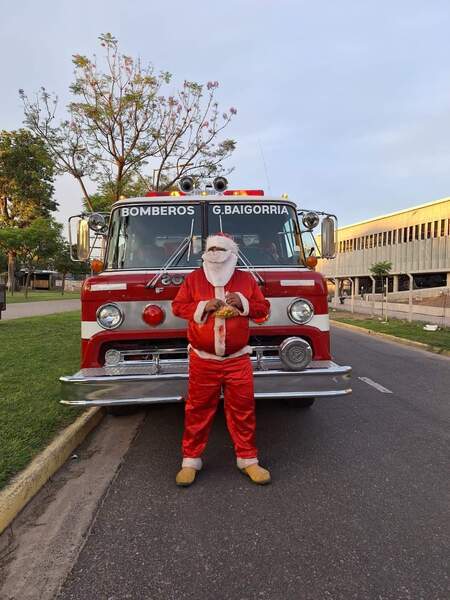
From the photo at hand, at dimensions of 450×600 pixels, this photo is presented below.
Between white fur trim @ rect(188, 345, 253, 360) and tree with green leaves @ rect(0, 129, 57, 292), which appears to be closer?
white fur trim @ rect(188, 345, 253, 360)

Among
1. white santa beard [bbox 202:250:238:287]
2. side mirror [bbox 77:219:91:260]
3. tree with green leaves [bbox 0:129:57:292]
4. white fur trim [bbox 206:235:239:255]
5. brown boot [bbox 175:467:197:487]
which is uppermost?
tree with green leaves [bbox 0:129:57:292]

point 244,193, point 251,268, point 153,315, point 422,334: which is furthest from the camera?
point 422,334

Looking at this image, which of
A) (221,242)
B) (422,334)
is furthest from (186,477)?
(422,334)

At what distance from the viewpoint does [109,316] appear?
3.84 m

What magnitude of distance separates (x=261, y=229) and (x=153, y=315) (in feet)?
5.17

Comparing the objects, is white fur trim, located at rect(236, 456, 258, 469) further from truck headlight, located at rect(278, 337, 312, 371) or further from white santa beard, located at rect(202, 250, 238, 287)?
white santa beard, located at rect(202, 250, 238, 287)

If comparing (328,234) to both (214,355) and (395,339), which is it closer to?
(214,355)

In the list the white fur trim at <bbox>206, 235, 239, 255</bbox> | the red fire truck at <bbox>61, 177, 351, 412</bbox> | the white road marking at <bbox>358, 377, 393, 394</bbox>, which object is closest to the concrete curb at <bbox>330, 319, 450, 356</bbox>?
the white road marking at <bbox>358, 377, 393, 394</bbox>

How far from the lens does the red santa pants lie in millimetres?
3400

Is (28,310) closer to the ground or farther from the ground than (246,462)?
farther from the ground

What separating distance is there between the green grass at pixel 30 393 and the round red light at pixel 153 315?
4.57ft

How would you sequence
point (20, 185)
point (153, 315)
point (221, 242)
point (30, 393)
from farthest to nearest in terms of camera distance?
point (20, 185) < point (30, 393) < point (153, 315) < point (221, 242)

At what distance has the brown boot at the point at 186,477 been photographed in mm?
3447

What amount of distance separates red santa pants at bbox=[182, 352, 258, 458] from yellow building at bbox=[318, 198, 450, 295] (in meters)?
33.2
